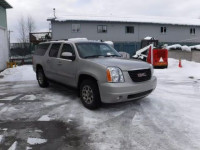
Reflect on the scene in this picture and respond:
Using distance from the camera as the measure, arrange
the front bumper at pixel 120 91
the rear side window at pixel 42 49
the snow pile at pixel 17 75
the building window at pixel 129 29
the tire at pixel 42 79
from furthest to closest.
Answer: the building window at pixel 129 29
the snow pile at pixel 17 75
the tire at pixel 42 79
the rear side window at pixel 42 49
the front bumper at pixel 120 91

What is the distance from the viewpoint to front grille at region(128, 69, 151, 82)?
4906mm

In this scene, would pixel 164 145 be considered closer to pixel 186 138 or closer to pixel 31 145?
pixel 186 138

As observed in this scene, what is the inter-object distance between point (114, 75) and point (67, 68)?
6.10ft

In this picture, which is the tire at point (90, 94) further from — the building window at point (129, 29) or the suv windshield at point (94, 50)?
the building window at point (129, 29)

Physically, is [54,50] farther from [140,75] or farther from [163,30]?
[163,30]

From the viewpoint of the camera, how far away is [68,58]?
5.93 metres

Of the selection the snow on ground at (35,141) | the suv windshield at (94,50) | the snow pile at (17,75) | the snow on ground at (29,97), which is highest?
the suv windshield at (94,50)

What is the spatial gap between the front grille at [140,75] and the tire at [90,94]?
0.93 m

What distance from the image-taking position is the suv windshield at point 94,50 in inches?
227

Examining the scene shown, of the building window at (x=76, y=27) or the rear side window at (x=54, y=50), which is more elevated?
the building window at (x=76, y=27)

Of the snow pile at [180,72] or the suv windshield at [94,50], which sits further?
the snow pile at [180,72]

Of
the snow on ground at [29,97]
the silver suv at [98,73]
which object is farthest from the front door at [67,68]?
the snow on ground at [29,97]

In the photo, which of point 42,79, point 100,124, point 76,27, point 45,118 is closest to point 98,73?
point 100,124

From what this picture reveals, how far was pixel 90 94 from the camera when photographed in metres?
5.18
